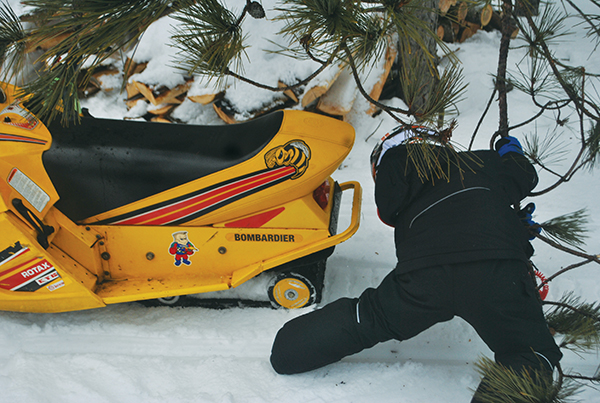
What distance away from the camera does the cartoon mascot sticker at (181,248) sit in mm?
2154

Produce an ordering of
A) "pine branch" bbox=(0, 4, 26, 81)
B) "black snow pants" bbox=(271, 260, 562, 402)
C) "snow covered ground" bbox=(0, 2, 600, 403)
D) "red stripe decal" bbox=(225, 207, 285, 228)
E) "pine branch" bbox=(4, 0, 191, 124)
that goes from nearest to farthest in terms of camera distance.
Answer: "pine branch" bbox=(4, 0, 191, 124) → "pine branch" bbox=(0, 4, 26, 81) → "black snow pants" bbox=(271, 260, 562, 402) → "snow covered ground" bbox=(0, 2, 600, 403) → "red stripe decal" bbox=(225, 207, 285, 228)

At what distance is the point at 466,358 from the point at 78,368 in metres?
1.89

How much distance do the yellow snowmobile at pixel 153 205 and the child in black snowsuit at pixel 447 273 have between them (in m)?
0.36

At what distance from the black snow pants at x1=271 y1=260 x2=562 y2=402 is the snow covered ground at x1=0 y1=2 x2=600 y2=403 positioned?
21 centimetres

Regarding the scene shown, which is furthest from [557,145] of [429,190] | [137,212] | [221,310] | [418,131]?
[137,212]

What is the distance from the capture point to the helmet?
147cm

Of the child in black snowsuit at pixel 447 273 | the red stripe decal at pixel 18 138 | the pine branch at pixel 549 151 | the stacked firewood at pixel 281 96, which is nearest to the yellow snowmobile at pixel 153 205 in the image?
the red stripe decal at pixel 18 138

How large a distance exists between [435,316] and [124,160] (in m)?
1.57

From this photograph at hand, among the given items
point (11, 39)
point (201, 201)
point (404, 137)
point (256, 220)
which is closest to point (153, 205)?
point (201, 201)

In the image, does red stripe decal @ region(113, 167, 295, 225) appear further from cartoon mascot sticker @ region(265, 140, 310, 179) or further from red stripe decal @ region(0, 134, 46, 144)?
red stripe decal @ region(0, 134, 46, 144)

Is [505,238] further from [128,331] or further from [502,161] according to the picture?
[128,331]

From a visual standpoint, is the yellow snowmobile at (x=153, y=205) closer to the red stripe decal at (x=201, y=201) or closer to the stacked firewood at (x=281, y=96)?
the red stripe decal at (x=201, y=201)

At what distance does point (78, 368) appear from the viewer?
1.99 meters

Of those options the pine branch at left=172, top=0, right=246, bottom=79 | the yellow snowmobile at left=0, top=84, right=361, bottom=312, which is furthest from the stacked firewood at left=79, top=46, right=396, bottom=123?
the pine branch at left=172, top=0, right=246, bottom=79
